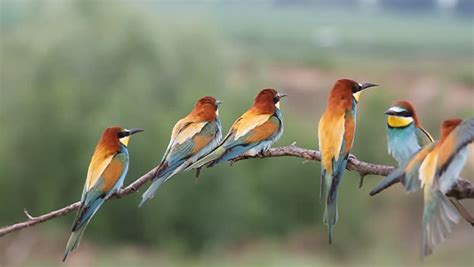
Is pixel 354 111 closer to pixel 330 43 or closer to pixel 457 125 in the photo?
pixel 457 125

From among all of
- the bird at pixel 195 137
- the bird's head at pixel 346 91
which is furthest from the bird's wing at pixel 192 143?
the bird's head at pixel 346 91

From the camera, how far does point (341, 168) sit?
1239mm

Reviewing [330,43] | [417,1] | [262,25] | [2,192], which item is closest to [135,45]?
[2,192]

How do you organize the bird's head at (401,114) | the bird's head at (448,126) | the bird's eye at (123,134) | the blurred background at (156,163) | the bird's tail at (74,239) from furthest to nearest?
the blurred background at (156,163) → the bird's eye at (123,134) → the bird's head at (401,114) → the bird's tail at (74,239) → the bird's head at (448,126)

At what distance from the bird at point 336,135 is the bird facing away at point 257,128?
0.48 feet

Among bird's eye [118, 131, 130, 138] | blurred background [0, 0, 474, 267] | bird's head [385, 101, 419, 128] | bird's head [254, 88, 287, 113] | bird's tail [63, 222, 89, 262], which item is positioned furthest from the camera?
blurred background [0, 0, 474, 267]

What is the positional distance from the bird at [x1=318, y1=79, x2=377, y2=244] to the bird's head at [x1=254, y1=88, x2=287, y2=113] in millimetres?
178

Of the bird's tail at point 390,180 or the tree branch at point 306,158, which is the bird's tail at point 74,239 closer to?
the tree branch at point 306,158

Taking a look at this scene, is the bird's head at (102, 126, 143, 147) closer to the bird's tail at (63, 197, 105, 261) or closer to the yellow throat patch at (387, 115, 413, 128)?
the bird's tail at (63, 197, 105, 261)

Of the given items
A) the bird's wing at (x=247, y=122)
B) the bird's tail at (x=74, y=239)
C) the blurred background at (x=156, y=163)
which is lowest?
the blurred background at (x=156, y=163)

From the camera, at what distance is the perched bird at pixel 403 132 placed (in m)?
1.31

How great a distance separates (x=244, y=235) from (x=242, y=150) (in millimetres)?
15937

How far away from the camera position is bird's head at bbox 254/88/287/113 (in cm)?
153

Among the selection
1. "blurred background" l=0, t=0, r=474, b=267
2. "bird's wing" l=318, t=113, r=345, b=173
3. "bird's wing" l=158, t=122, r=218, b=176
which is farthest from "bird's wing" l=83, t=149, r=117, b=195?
"blurred background" l=0, t=0, r=474, b=267
